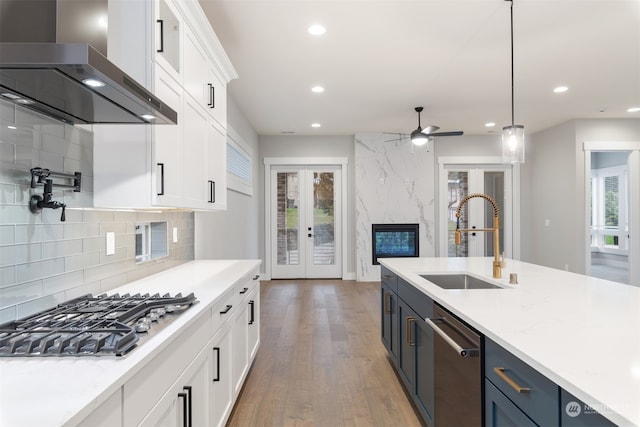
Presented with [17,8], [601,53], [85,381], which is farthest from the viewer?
[601,53]

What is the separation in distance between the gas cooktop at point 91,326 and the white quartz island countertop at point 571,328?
1.18 m

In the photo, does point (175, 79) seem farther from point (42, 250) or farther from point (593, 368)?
point (593, 368)

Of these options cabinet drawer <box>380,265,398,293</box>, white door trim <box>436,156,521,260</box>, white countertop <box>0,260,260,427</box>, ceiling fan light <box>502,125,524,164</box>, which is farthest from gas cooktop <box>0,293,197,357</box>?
white door trim <box>436,156,521,260</box>

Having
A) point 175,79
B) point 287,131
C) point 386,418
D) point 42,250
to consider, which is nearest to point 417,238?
point 287,131

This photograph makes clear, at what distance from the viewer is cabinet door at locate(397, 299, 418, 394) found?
7.02ft

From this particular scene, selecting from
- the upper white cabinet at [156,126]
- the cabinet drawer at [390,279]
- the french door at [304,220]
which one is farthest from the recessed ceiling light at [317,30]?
the french door at [304,220]

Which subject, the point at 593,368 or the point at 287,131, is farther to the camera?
the point at 287,131

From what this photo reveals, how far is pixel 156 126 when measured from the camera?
1667mm

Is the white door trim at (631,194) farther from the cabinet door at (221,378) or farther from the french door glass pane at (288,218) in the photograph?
the cabinet door at (221,378)

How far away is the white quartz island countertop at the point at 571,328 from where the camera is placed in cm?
80

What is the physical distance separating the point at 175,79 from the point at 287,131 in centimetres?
469


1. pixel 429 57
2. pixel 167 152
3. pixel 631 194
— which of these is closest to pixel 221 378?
pixel 167 152

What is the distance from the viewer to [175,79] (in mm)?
1847

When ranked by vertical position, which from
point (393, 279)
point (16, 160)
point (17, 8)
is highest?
point (17, 8)
